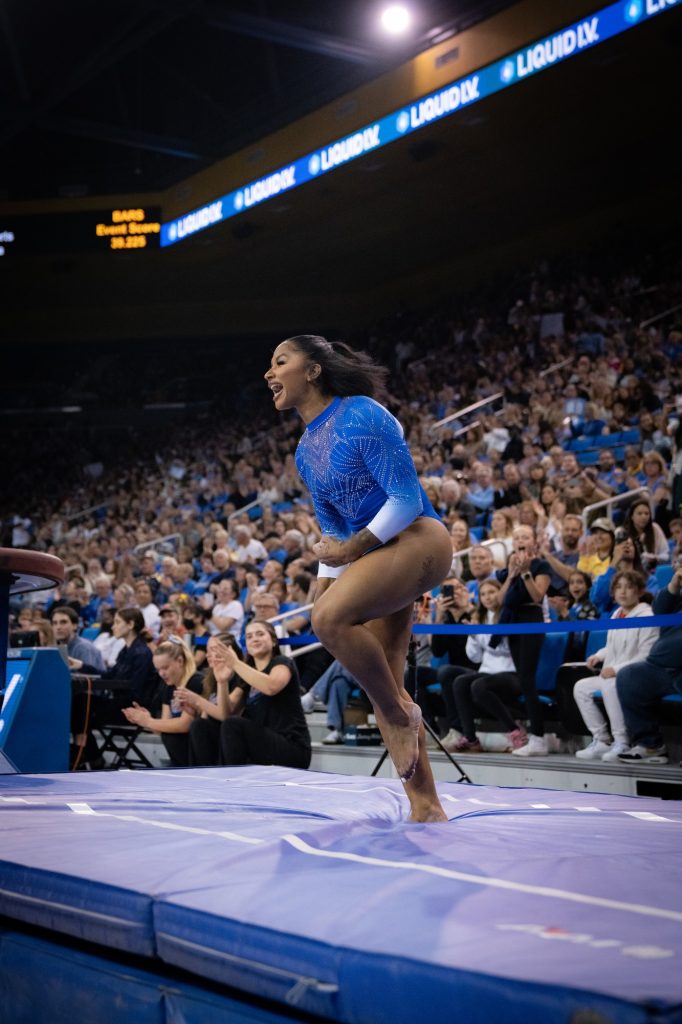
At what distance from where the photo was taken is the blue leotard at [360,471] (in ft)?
8.96

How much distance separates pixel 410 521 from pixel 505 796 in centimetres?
137

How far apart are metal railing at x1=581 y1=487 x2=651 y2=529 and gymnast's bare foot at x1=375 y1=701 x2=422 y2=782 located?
15.5 ft

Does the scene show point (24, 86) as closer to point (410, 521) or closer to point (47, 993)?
point (410, 521)

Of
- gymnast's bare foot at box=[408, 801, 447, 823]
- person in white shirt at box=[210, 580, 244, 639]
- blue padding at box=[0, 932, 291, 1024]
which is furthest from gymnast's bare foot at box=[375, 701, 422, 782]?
person in white shirt at box=[210, 580, 244, 639]

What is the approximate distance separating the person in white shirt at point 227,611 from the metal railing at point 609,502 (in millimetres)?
2887

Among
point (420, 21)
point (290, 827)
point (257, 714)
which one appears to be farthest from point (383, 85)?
point (290, 827)

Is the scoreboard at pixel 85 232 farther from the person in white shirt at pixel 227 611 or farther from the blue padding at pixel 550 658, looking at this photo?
the blue padding at pixel 550 658

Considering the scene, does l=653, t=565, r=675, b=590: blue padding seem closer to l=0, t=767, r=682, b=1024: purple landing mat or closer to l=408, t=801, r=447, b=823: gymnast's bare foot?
l=0, t=767, r=682, b=1024: purple landing mat

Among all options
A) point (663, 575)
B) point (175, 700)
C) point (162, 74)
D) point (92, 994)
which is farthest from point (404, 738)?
point (162, 74)

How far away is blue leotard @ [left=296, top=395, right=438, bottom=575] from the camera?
107 inches

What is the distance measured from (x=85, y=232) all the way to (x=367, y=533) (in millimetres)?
12746

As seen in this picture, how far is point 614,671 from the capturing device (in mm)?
5113

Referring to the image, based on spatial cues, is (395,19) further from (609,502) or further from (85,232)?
(609,502)

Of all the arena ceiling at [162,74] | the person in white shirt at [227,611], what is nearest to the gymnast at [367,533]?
the person in white shirt at [227,611]
